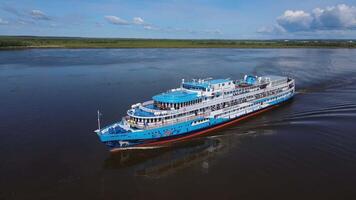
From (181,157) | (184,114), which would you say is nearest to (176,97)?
(184,114)

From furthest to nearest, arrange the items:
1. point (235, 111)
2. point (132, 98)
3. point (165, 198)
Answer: point (132, 98)
point (235, 111)
point (165, 198)

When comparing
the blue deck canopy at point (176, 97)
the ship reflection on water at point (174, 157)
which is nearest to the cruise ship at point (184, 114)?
the blue deck canopy at point (176, 97)

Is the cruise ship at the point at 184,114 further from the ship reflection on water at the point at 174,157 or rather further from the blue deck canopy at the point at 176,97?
the ship reflection on water at the point at 174,157

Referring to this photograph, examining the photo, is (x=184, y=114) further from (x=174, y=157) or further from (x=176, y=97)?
(x=174, y=157)

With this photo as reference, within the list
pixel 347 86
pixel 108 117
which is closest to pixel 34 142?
pixel 108 117

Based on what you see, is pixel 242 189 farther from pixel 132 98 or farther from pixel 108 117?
pixel 132 98

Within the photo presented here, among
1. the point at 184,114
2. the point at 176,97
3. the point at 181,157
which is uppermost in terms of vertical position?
the point at 176,97

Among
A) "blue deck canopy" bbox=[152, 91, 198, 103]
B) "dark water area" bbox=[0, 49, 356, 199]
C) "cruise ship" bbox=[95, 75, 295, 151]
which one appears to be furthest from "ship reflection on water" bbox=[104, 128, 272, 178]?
"blue deck canopy" bbox=[152, 91, 198, 103]
